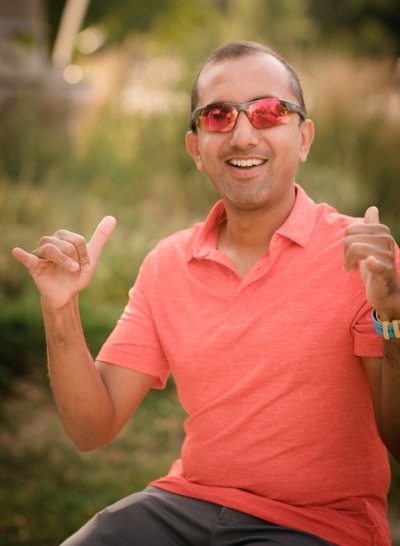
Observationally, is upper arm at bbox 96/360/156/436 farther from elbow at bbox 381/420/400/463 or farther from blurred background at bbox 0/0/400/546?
blurred background at bbox 0/0/400/546

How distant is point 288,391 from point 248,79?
1.00 meters

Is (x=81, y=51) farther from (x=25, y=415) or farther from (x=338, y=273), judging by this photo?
(x=338, y=273)

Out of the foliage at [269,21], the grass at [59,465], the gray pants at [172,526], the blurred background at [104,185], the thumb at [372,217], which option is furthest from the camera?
the foliage at [269,21]

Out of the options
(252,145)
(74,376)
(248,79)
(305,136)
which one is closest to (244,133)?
(252,145)

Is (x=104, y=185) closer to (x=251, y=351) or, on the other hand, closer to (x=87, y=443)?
(x=87, y=443)

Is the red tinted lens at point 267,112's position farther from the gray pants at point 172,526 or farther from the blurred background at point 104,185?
the blurred background at point 104,185

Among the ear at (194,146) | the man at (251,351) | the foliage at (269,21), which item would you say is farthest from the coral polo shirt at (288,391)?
the foliage at (269,21)

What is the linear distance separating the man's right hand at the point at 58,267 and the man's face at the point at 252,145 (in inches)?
20.3

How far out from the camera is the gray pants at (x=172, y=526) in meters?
2.30

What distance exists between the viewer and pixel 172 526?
2402mm

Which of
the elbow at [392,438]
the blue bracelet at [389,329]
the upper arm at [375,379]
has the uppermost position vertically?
the blue bracelet at [389,329]

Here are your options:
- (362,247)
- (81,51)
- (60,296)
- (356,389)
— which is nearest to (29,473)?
(60,296)

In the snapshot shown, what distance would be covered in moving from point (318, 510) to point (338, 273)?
684 mm

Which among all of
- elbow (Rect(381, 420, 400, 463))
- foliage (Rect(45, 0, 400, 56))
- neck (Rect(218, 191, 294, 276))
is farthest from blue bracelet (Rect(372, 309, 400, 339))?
foliage (Rect(45, 0, 400, 56))
